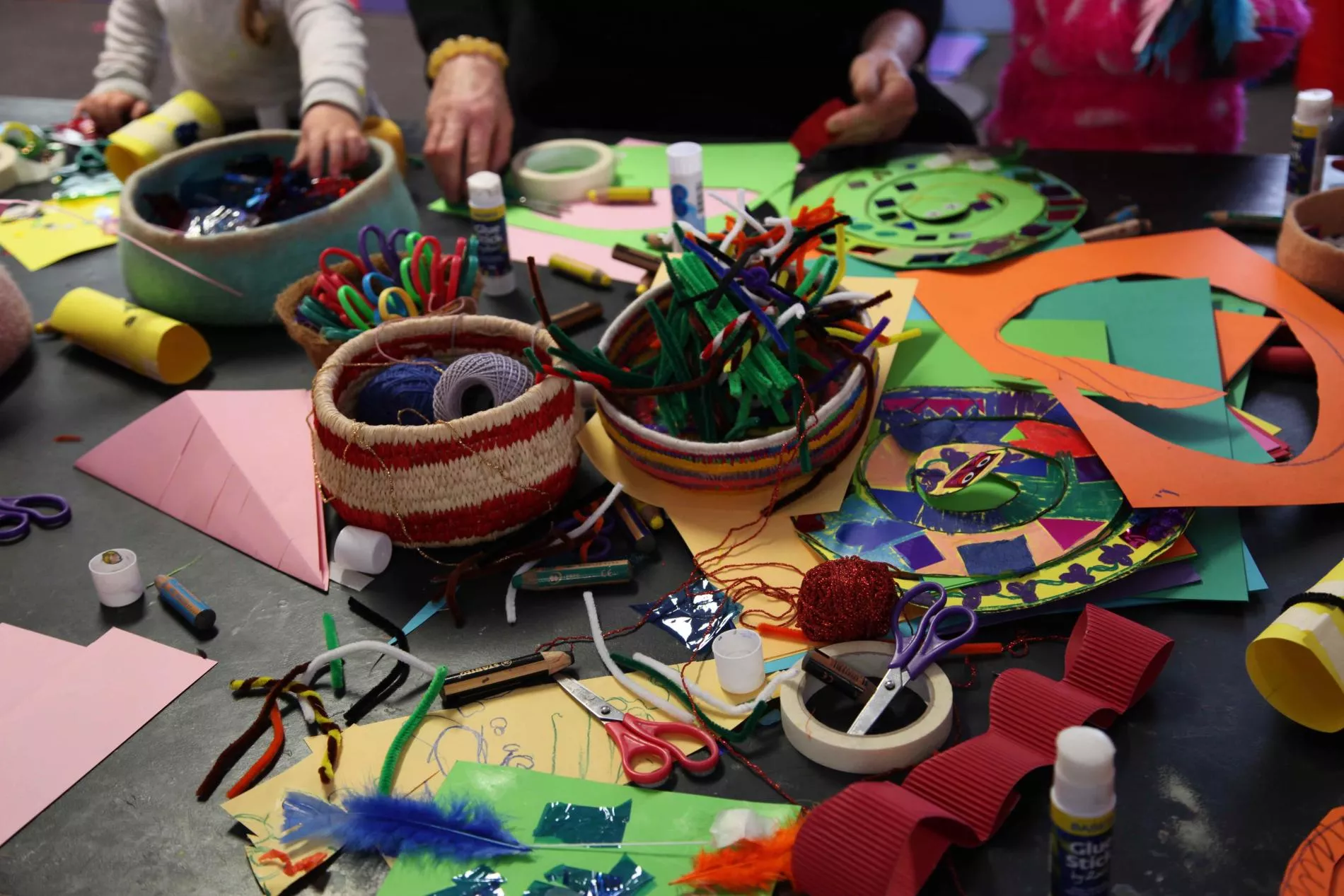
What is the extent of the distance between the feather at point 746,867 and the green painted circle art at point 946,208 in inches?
31.5

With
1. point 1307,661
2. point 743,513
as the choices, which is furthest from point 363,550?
point 1307,661

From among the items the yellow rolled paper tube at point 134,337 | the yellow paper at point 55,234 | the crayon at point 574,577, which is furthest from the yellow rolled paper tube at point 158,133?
the crayon at point 574,577

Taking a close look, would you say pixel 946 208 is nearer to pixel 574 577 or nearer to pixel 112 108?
pixel 574 577

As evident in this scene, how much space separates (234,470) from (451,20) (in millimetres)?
895

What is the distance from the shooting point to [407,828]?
2.49ft

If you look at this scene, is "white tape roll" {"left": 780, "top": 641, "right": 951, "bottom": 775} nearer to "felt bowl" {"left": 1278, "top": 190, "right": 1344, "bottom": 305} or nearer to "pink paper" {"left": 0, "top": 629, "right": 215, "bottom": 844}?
"pink paper" {"left": 0, "top": 629, "right": 215, "bottom": 844}

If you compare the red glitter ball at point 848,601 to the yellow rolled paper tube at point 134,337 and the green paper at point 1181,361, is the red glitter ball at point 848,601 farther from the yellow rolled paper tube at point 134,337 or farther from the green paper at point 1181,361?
the yellow rolled paper tube at point 134,337

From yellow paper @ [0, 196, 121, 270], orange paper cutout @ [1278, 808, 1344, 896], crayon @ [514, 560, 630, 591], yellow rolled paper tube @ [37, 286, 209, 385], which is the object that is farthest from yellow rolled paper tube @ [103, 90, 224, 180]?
orange paper cutout @ [1278, 808, 1344, 896]

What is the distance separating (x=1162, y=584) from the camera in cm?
90

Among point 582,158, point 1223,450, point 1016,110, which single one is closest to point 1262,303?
point 1223,450

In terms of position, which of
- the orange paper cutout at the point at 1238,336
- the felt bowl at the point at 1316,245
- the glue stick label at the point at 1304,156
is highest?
Result: the glue stick label at the point at 1304,156

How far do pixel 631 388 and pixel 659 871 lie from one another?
1.46 feet

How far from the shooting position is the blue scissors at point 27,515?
3.56 feet

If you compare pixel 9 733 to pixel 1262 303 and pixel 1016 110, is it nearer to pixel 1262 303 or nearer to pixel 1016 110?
pixel 1262 303
